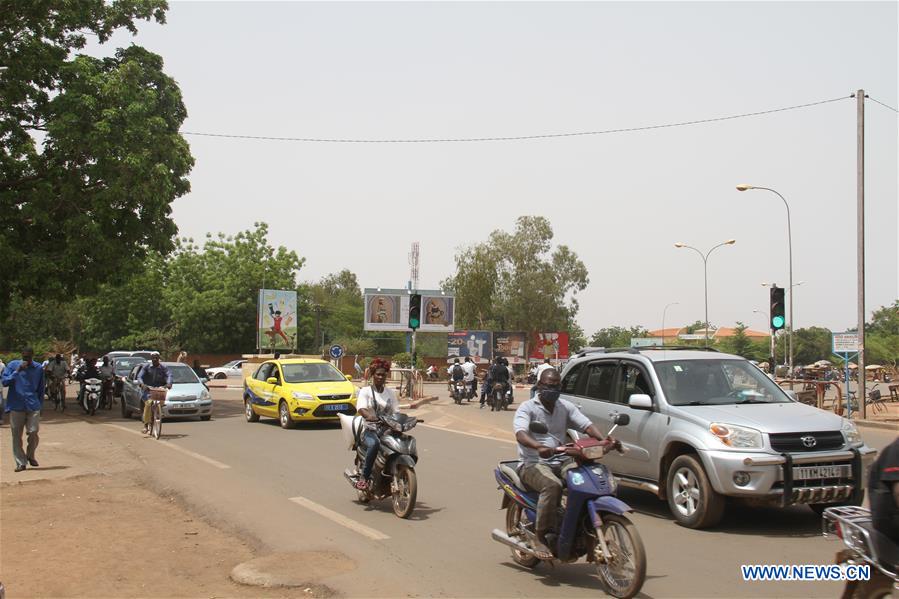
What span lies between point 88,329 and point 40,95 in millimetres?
51727

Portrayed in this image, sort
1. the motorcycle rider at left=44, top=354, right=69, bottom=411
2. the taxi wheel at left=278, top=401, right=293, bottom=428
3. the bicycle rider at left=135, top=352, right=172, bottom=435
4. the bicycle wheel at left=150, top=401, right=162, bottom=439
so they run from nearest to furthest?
1. the bicycle wheel at left=150, top=401, right=162, bottom=439
2. the bicycle rider at left=135, top=352, right=172, bottom=435
3. the taxi wheel at left=278, top=401, right=293, bottom=428
4. the motorcycle rider at left=44, top=354, right=69, bottom=411

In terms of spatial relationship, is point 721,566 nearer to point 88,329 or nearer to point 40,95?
point 40,95

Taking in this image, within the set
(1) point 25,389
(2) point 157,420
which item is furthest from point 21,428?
(2) point 157,420

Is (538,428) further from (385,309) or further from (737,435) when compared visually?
(385,309)

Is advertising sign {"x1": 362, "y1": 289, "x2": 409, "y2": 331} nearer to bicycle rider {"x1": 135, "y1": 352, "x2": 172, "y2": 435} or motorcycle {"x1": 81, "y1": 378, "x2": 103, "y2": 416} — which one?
motorcycle {"x1": 81, "y1": 378, "x2": 103, "y2": 416}

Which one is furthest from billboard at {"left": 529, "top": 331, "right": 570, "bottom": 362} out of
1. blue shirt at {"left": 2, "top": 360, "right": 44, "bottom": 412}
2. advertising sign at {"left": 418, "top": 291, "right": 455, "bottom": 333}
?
blue shirt at {"left": 2, "top": 360, "right": 44, "bottom": 412}

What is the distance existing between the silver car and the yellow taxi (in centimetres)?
128

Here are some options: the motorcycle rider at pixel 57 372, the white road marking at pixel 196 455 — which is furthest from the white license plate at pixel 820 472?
the motorcycle rider at pixel 57 372

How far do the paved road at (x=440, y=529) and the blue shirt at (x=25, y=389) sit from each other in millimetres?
2085

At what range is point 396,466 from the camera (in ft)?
30.4

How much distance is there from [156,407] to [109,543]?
10.4m

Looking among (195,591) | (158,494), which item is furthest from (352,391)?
(195,591)

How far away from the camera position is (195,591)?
6477 millimetres

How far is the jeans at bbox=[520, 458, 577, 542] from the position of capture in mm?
6270
